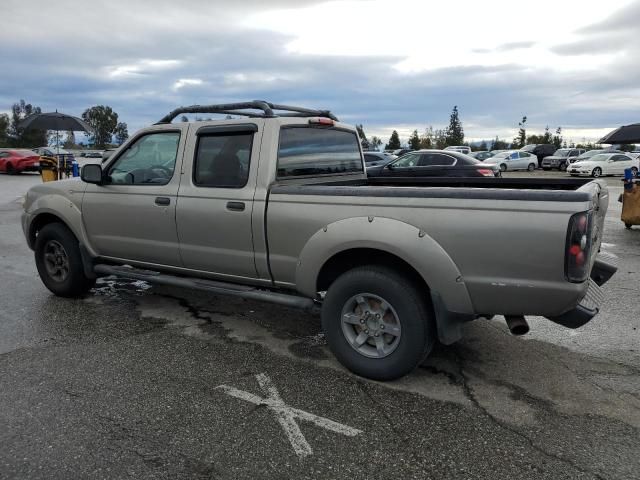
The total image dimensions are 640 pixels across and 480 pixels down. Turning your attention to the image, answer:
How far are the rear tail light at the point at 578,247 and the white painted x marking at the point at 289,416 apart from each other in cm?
152

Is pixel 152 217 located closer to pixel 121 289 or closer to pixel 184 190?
pixel 184 190

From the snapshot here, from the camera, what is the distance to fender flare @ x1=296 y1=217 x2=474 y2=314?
10.8 feet

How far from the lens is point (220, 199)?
4277mm

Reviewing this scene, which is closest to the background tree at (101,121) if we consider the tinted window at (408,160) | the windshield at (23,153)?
the windshield at (23,153)

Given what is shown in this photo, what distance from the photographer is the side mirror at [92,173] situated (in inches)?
194

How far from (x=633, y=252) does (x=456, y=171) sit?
6.95 meters

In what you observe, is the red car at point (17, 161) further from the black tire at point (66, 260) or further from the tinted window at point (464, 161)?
A: the black tire at point (66, 260)

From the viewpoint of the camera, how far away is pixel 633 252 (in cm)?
820

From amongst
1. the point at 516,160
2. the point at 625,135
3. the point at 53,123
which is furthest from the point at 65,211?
the point at 516,160

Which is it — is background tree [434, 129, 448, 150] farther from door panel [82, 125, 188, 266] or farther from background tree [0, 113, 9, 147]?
door panel [82, 125, 188, 266]

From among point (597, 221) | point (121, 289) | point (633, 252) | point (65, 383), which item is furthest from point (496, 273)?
point (633, 252)

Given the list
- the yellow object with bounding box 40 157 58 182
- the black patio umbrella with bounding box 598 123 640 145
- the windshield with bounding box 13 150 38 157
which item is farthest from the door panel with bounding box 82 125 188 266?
the windshield with bounding box 13 150 38 157

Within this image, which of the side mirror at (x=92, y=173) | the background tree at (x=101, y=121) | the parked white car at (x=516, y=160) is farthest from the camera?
the background tree at (x=101, y=121)

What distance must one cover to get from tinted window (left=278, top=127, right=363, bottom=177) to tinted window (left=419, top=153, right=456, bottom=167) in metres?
10.6
